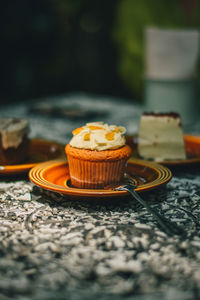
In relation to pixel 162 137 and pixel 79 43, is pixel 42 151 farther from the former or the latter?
pixel 79 43

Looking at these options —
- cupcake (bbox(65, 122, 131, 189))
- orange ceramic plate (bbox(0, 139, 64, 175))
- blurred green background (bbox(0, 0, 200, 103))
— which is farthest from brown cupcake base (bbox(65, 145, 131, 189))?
blurred green background (bbox(0, 0, 200, 103))

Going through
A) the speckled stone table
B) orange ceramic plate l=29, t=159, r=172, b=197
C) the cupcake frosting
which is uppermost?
the cupcake frosting

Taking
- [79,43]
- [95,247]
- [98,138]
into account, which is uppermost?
[79,43]

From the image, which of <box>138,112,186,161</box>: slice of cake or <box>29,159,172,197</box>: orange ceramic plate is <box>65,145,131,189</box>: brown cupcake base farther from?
<box>138,112,186,161</box>: slice of cake

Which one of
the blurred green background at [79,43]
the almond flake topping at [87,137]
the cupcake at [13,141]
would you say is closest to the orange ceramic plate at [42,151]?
the cupcake at [13,141]

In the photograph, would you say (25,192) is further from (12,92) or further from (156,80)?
(12,92)

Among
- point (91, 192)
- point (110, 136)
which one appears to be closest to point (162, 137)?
point (110, 136)
